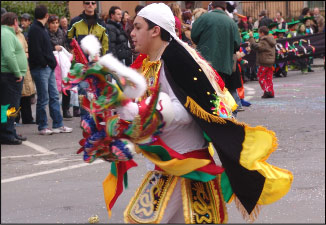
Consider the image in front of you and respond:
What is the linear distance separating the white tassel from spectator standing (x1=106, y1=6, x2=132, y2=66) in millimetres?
8756

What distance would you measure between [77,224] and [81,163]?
2.58 m

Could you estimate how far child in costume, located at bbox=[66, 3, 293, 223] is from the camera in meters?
4.02

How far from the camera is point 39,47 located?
1059 cm

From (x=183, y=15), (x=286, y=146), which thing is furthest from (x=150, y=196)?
(x=183, y=15)

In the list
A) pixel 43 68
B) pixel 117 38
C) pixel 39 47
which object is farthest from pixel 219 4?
pixel 117 38

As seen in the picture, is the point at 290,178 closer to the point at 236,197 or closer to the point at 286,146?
the point at 236,197

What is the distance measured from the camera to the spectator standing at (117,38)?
12.5m

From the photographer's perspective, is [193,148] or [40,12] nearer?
[193,148]

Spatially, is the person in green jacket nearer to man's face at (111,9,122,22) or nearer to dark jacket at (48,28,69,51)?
dark jacket at (48,28,69,51)

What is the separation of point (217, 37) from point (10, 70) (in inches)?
109

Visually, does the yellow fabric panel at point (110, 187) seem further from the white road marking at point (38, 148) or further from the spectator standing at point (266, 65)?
the spectator standing at point (266, 65)

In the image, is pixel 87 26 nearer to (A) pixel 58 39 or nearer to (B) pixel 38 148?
(A) pixel 58 39

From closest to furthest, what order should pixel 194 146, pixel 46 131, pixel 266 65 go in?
1. pixel 194 146
2. pixel 46 131
3. pixel 266 65

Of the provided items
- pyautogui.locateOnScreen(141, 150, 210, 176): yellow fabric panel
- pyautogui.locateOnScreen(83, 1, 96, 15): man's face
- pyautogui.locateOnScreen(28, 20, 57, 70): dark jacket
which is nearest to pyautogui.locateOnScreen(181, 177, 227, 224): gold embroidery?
pyautogui.locateOnScreen(141, 150, 210, 176): yellow fabric panel
